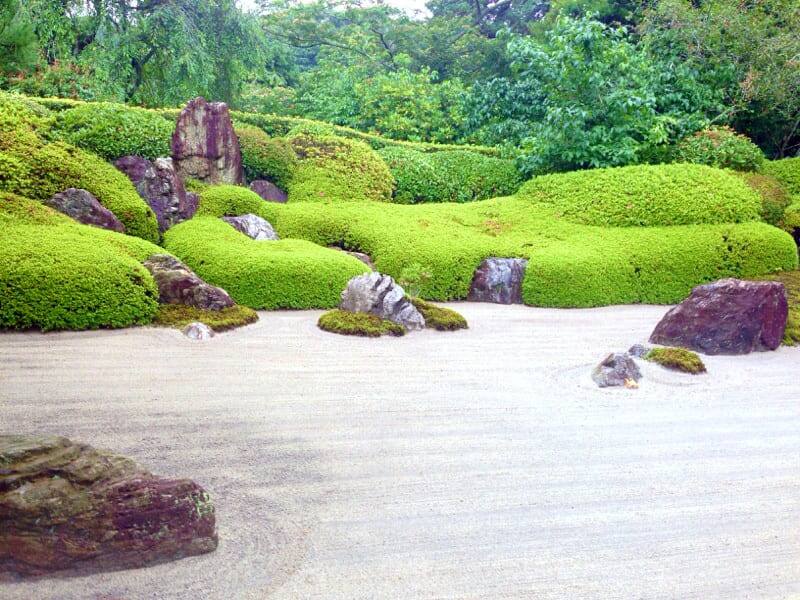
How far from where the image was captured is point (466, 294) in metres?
10.0

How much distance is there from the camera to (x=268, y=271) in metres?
8.51

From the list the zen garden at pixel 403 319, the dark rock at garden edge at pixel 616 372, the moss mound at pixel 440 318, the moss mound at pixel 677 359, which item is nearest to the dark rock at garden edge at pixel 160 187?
the zen garden at pixel 403 319

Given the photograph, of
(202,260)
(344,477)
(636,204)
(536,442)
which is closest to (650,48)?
(636,204)

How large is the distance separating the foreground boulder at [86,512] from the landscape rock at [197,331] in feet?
12.0

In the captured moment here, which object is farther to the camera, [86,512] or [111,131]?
[111,131]

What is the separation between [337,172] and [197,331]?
6.92 metres

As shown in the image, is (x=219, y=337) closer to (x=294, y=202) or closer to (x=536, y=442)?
(x=536, y=442)

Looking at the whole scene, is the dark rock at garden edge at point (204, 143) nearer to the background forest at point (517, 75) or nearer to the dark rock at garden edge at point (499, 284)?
the background forest at point (517, 75)

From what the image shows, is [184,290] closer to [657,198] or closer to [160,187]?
[160,187]

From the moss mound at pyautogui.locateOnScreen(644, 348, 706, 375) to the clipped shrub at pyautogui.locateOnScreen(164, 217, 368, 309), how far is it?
3720 millimetres

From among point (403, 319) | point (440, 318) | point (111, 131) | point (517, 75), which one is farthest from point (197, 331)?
point (517, 75)

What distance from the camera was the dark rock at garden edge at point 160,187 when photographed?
10.3m

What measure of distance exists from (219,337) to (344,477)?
3.28 metres

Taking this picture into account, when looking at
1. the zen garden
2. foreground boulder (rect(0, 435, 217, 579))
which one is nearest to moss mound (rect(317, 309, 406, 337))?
the zen garden
